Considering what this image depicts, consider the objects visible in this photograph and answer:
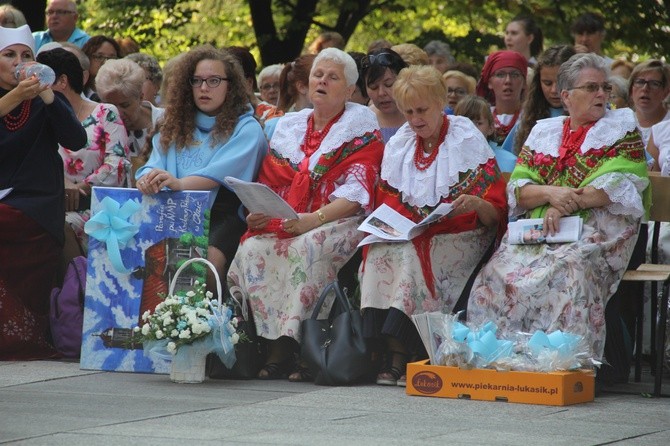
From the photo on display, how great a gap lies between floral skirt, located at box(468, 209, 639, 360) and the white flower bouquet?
1.40 m

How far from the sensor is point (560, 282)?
773 centimetres

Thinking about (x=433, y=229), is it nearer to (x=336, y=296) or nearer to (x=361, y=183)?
(x=361, y=183)

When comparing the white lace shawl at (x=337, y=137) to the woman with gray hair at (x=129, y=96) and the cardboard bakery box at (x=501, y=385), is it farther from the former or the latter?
the woman with gray hair at (x=129, y=96)

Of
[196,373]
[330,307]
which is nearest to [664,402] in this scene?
[330,307]

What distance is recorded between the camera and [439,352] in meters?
7.55

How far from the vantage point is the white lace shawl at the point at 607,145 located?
785 centimetres

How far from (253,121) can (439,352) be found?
2.20 meters

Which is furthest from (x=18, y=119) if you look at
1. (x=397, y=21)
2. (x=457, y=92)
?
(x=397, y=21)

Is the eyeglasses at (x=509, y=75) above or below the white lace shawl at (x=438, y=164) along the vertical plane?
above

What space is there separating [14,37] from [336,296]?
8.98 feet

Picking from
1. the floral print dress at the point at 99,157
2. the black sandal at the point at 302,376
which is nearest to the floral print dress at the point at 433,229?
the black sandal at the point at 302,376

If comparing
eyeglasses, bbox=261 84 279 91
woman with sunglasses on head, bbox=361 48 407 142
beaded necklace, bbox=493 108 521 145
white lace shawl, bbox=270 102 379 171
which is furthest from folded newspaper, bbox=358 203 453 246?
eyeglasses, bbox=261 84 279 91

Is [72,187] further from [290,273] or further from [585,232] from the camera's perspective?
[585,232]

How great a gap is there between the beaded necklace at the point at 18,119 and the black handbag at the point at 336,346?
2.31m
